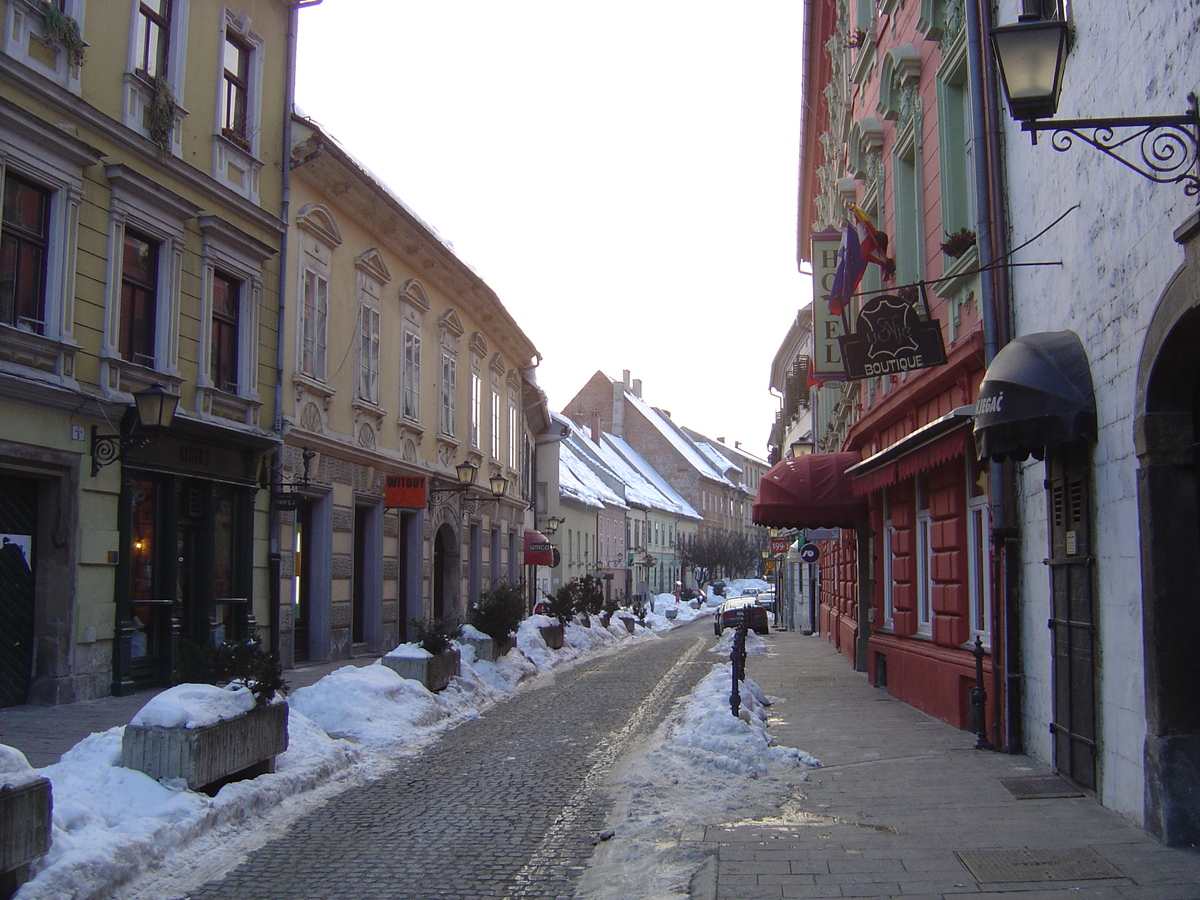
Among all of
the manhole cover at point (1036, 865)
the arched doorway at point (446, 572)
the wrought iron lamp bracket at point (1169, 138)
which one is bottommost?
the manhole cover at point (1036, 865)

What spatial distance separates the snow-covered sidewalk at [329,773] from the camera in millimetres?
5980

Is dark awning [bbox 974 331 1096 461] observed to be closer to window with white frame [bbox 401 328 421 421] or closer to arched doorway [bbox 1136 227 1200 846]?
arched doorway [bbox 1136 227 1200 846]

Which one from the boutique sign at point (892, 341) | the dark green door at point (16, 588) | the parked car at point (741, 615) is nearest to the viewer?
the boutique sign at point (892, 341)

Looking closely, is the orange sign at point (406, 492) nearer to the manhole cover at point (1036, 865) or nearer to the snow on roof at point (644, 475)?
the manhole cover at point (1036, 865)

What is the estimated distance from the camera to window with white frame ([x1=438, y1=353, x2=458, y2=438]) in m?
24.8

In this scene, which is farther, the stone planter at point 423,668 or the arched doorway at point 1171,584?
the stone planter at point 423,668

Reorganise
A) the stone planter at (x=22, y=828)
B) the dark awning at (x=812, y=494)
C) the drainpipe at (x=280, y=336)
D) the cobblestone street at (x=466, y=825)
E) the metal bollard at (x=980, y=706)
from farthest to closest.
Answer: the dark awning at (x=812, y=494), the drainpipe at (x=280, y=336), the metal bollard at (x=980, y=706), the cobblestone street at (x=466, y=825), the stone planter at (x=22, y=828)

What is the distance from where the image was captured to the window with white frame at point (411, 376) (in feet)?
73.6

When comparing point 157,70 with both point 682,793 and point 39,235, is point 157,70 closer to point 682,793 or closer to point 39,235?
point 39,235

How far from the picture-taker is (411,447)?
22.8 meters

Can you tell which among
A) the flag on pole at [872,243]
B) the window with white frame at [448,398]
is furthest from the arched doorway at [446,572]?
the flag on pole at [872,243]

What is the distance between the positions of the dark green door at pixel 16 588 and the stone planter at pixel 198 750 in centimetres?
497

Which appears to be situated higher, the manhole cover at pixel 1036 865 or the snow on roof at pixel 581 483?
the snow on roof at pixel 581 483

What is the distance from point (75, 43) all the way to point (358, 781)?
28.3 ft
